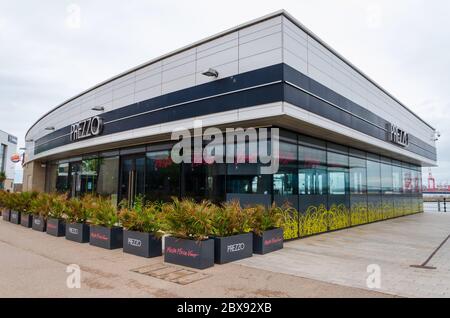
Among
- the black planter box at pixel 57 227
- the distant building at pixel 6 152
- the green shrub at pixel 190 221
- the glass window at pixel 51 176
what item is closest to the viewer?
the green shrub at pixel 190 221

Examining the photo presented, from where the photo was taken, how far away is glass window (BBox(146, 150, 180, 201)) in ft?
43.9

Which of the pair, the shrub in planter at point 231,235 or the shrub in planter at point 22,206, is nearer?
the shrub in planter at point 231,235

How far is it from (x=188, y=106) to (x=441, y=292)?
878 centimetres

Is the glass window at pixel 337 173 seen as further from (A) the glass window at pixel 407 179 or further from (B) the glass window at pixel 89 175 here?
(B) the glass window at pixel 89 175

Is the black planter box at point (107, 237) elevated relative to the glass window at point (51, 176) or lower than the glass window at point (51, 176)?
lower

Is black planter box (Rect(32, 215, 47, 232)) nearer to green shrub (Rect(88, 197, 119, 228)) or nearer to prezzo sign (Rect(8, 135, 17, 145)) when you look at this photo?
green shrub (Rect(88, 197, 119, 228))

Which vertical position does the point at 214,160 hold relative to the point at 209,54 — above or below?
below

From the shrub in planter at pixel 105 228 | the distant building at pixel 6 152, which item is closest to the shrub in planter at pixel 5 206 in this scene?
the shrub in planter at pixel 105 228

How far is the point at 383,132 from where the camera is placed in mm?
15891

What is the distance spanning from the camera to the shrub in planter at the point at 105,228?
877cm

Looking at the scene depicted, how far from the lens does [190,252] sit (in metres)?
6.77

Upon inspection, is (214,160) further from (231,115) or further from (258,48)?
(258,48)

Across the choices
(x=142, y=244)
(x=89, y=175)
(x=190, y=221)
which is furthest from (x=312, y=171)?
(x=89, y=175)
